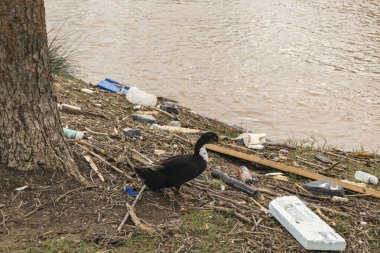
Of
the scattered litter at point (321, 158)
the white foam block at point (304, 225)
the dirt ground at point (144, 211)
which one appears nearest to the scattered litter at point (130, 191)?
the dirt ground at point (144, 211)

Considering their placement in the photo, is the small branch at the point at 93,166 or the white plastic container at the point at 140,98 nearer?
the small branch at the point at 93,166

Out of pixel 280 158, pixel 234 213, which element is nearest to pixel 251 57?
pixel 280 158

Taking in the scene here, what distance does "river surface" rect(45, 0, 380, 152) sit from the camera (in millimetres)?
9672

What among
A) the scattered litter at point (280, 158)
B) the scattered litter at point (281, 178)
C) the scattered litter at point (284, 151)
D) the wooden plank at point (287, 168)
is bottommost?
the scattered litter at point (284, 151)

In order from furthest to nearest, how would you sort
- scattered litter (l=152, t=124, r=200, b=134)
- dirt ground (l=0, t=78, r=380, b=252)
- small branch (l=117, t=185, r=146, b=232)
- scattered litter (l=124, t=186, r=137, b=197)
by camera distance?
1. scattered litter (l=152, t=124, r=200, b=134)
2. scattered litter (l=124, t=186, r=137, b=197)
3. small branch (l=117, t=185, r=146, b=232)
4. dirt ground (l=0, t=78, r=380, b=252)

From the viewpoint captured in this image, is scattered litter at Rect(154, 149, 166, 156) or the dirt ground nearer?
the dirt ground

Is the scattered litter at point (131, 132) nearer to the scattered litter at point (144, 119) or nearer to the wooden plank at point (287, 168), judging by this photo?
the wooden plank at point (287, 168)

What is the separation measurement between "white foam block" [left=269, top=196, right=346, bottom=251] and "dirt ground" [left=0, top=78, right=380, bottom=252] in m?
0.07

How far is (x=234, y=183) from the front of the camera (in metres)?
4.79

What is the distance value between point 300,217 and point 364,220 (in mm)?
662

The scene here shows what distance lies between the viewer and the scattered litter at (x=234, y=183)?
464 cm

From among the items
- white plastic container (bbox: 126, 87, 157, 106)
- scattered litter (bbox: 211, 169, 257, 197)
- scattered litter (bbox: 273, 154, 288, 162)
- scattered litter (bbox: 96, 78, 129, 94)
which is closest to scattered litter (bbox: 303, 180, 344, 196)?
scattered litter (bbox: 211, 169, 257, 197)

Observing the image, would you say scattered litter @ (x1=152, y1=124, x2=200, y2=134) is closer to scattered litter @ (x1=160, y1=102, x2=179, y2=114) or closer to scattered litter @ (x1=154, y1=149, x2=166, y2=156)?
scattered litter @ (x1=160, y1=102, x2=179, y2=114)

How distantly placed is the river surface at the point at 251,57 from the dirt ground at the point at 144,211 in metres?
3.64
